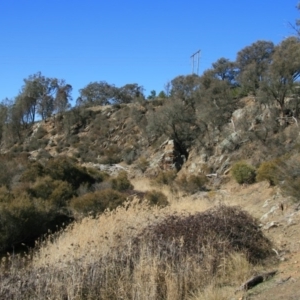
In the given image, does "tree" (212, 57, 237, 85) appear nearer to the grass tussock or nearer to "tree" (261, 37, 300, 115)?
"tree" (261, 37, 300, 115)

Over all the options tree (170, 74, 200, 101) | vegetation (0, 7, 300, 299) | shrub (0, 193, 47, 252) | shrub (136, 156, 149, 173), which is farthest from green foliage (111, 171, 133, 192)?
tree (170, 74, 200, 101)

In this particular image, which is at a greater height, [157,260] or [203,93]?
[203,93]

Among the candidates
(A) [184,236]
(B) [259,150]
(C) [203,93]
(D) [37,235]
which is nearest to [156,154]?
(C) [203,93]

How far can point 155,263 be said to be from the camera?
22.8 feet

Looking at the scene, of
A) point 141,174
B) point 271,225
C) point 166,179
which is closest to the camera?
point 271,225

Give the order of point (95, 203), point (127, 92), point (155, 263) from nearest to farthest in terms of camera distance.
→ point (155, 263) → point (95, 203) → point (127, 92)

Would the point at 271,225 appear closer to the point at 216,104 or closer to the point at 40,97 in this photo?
the point at 216,104

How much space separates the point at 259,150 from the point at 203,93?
48.9 ft

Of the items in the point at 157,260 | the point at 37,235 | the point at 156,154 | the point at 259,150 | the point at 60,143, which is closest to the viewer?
the point at 157,260

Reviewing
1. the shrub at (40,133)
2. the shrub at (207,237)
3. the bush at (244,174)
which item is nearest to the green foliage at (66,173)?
the bush at (244,174)

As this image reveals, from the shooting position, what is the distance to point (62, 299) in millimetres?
6195

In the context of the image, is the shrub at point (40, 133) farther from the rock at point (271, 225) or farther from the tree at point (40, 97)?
the rock at point (271, 225)

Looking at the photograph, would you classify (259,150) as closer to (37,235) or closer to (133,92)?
(37,235)

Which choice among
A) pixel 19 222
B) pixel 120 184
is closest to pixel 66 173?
pixel 120 184
